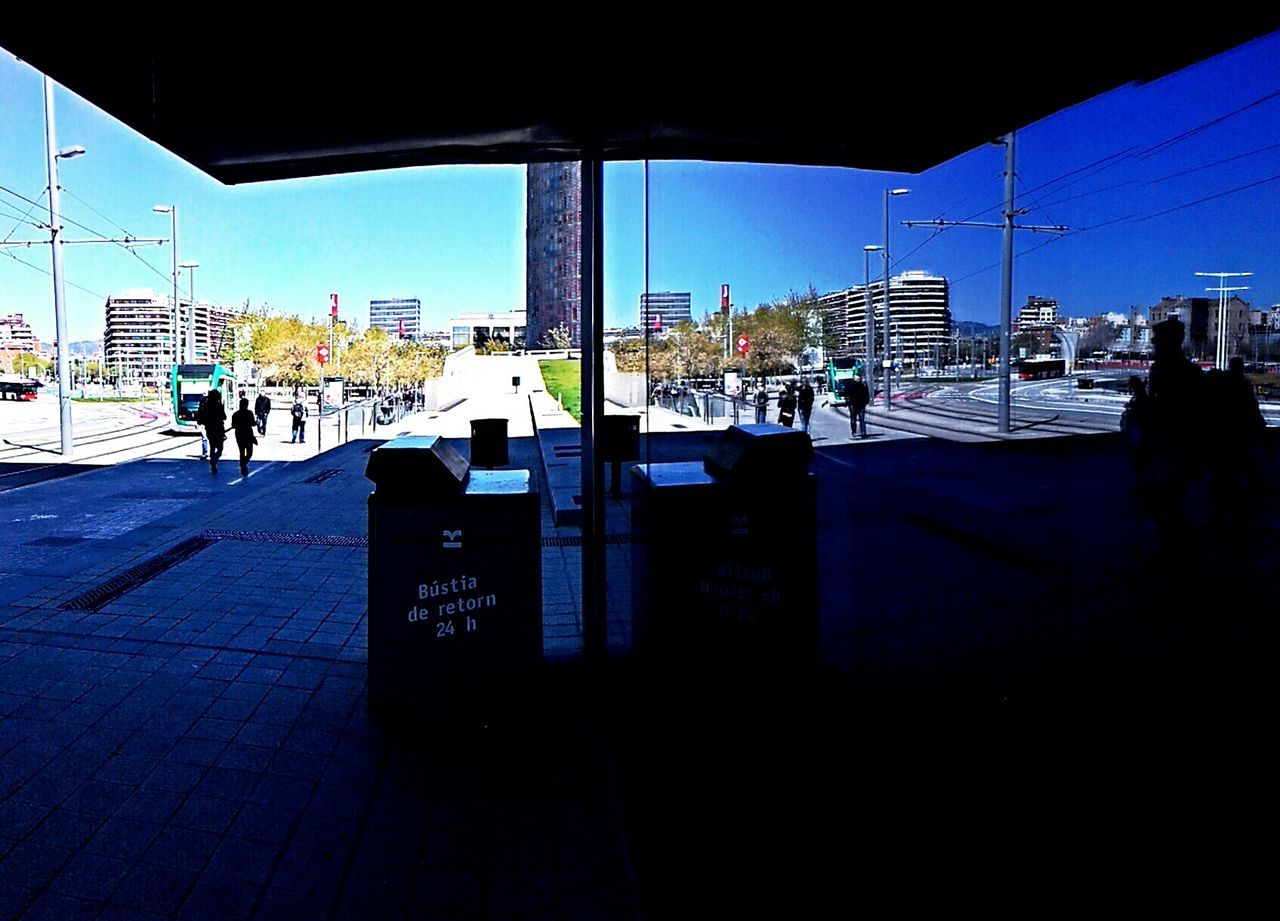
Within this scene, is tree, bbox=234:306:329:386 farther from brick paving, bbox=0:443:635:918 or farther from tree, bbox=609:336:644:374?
tree, bbox=609:336:644:374

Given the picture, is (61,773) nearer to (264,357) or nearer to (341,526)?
(341,526)

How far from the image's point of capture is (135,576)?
7047mm

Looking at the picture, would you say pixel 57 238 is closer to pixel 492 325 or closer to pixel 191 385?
pixel 191 385

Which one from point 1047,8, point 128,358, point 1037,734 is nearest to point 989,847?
point 1037,734

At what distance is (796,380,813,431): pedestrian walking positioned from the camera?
4.57m

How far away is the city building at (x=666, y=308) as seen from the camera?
4590 mm

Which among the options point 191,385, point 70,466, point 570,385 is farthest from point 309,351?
point 570,385

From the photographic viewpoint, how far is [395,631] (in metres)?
3.65

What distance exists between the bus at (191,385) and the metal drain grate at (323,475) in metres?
15.6

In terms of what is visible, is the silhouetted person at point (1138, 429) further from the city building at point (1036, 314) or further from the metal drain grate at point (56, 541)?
the metal drain grate at point (56, 541)

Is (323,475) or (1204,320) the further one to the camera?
(323,475)

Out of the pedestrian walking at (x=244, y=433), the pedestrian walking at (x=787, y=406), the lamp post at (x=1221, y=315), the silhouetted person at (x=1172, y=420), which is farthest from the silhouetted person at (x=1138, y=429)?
the pedestrian walking at (x=244, y=433)

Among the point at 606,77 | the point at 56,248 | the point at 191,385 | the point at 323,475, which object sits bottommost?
the point at 323,475

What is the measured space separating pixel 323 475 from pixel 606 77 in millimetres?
13022
